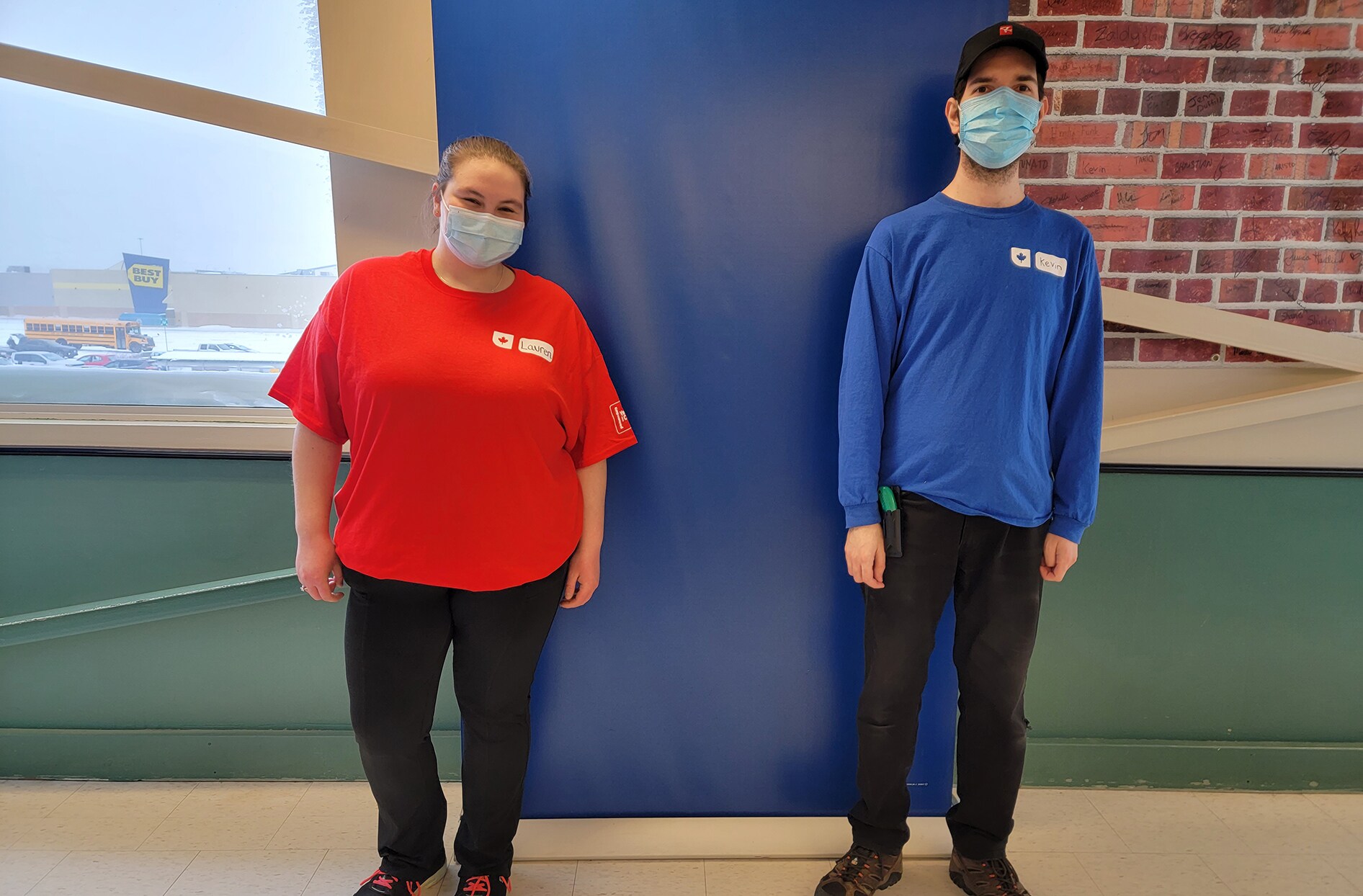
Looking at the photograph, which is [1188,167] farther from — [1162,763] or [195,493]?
[195,493]

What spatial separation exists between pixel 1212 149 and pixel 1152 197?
0.19 metres

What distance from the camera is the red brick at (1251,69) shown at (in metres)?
1.90

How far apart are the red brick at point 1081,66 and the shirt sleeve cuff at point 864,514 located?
1221 mm

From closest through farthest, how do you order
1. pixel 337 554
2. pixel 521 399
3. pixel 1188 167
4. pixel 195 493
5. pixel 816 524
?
pixel 521 399
pixel 337 554
pixel 816 524
pixel 1188 167
pixel 195 493

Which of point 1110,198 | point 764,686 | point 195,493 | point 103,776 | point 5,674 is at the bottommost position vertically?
point 103,776

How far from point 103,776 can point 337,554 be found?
1.41 m

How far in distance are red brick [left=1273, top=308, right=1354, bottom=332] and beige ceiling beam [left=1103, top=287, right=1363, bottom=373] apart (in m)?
0.08

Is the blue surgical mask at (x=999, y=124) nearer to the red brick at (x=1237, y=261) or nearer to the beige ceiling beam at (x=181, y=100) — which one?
the red brick at (x=1237, y=261)

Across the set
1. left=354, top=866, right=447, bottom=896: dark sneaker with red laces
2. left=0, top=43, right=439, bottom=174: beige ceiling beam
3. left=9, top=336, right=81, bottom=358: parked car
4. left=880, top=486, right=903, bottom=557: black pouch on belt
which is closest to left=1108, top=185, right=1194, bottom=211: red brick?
left=880, top=486, right=903, bottom=557: black pouch on belt

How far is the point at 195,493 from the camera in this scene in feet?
7.01

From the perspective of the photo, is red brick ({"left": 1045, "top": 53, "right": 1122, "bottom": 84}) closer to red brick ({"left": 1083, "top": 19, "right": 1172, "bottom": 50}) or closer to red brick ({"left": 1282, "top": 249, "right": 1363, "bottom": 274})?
red brick ({"left": 1083, "top": 19, "right": 1172, "bottom": 50})

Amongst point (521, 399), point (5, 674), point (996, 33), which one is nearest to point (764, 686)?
point (521, 399)

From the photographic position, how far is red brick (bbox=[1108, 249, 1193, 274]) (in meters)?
1.96

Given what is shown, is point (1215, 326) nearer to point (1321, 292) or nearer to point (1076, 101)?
point (1321, 292)
